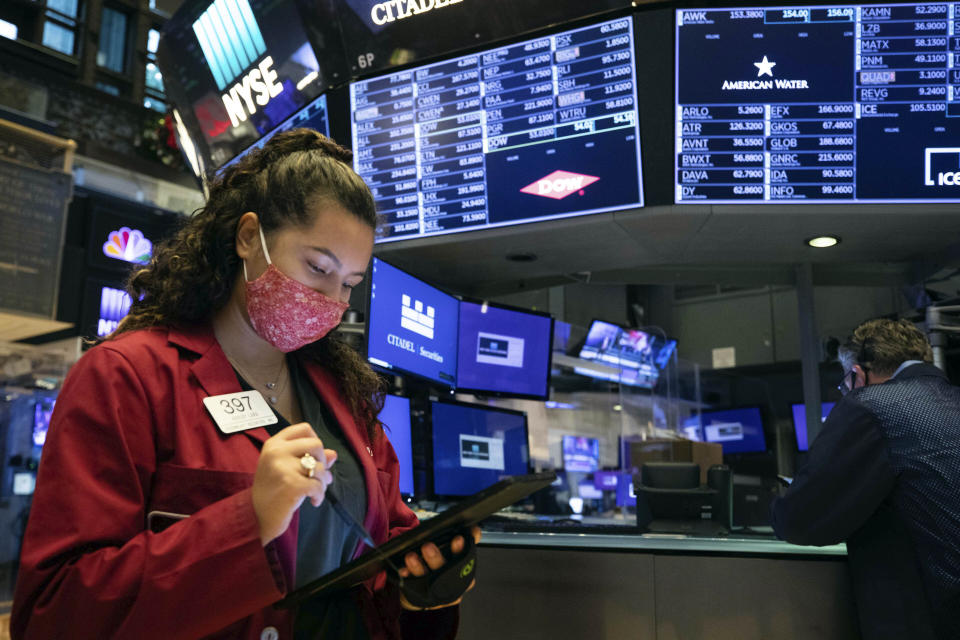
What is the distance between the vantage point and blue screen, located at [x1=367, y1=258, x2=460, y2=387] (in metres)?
2.81

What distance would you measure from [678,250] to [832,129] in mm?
772

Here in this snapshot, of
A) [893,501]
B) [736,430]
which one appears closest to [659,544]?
[893,501]

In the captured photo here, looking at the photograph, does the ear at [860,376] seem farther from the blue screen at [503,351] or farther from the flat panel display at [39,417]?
the flat panel display at [39,417]

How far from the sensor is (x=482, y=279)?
3.82m

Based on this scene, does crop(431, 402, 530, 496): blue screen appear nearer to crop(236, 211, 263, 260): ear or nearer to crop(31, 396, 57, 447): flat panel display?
crop(236, 211, 263, 260): ear

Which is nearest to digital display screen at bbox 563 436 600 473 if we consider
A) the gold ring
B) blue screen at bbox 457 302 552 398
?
blue screen at bbox 457 302 552 398

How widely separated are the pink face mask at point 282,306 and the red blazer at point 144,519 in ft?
0.45

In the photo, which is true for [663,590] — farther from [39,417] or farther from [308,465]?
[39,417]

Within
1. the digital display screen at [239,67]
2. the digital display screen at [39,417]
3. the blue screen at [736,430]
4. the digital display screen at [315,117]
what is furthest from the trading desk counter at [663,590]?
the digital display screen at [39,417]

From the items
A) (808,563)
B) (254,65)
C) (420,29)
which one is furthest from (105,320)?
(808,563)

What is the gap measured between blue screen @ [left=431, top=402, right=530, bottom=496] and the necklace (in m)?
1.72

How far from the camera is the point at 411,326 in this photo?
296cm

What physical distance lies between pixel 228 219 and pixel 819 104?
2361 millimetres

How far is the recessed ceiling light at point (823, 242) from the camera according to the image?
122 inches
